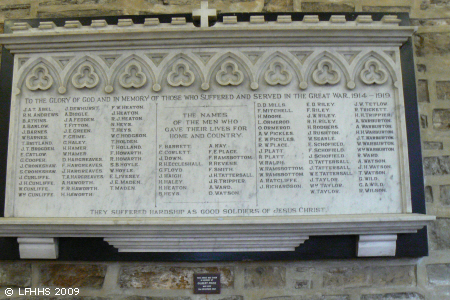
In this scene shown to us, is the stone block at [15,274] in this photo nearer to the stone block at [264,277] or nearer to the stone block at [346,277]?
the stone block at [264,277]

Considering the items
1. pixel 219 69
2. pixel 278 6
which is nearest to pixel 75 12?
pixel 219 69

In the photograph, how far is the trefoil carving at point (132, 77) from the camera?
3.03 meters

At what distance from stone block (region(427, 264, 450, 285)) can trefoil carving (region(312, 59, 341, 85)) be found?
1656 mm

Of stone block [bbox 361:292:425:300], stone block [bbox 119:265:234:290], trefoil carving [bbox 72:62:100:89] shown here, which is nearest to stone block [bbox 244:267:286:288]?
stone block [bbox 119:265:234:290]

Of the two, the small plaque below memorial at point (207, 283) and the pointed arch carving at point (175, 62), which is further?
the pointed arch carving at point (175, 62)

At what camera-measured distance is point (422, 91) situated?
318cm

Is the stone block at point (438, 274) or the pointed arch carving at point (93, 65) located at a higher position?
the pointed arch carving at point (93, 65)

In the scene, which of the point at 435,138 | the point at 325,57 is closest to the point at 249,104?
the point at 325,57

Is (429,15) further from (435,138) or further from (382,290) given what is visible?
(382,290)

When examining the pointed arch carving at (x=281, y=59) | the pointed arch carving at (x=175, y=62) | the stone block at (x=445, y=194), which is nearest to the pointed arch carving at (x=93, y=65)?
the pointed arch carving at (x=175, y=62)

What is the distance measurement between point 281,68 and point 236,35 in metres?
0.45

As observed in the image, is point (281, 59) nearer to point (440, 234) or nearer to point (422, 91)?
point (422, 91)

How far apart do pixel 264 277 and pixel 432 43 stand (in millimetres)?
2448

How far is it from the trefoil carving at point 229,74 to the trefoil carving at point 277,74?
22 centimetres
